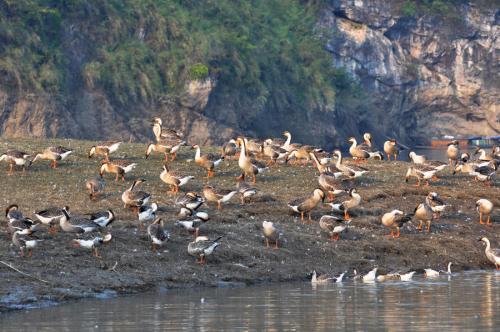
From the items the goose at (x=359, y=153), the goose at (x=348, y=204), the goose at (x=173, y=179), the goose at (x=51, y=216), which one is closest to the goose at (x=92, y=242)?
the goose at (x=51, y=216)

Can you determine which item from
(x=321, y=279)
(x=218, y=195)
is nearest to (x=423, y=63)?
(x=218, y=195)

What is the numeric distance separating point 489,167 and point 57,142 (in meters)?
14.9

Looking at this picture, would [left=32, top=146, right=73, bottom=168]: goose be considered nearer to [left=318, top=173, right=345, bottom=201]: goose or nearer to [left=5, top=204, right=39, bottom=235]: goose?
[left=318, top=173, right=345, bottom=201]: goose

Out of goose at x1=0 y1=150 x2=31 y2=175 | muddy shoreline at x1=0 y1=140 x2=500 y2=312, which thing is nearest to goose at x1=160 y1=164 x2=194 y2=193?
muddy shoreline at x1=0 y1=140 x2=500 y2=312

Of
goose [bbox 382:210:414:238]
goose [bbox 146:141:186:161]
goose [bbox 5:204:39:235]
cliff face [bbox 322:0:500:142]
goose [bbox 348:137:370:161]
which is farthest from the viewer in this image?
cliff face [bbox 322:0:500:142]

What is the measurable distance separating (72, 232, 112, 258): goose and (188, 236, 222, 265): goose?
1.93 metres

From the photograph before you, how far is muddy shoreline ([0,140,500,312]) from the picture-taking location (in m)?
27.1

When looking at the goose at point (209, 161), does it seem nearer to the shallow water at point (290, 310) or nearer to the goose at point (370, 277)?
the goose at point (370, 277)

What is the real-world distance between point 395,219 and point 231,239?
4.76 meters

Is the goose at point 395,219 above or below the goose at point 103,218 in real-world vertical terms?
above

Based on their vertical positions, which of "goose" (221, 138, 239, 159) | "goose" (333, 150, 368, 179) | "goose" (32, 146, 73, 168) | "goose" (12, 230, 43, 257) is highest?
"goose" (221, 138, 239, 159)

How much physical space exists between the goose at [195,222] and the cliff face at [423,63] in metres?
69.7

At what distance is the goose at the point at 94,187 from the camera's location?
33.8 m

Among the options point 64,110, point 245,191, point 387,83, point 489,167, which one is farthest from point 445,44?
point 245,191
